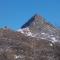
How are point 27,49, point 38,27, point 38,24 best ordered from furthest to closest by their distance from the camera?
1. point 38,24
2. point 38,27
3. point 27,49

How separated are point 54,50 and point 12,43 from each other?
2.20 m

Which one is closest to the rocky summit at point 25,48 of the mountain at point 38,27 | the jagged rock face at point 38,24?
the mountain at point 38,27

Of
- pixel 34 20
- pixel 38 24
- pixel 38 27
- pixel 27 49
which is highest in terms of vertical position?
pixel 34 20

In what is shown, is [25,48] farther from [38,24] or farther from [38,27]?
[38,24]

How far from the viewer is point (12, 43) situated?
49.8 feet

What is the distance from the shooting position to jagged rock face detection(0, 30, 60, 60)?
553 inches

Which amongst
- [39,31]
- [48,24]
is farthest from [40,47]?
[48,24]

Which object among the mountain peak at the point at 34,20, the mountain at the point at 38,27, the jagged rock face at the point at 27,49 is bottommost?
the jagged rock face at the point at 27,49

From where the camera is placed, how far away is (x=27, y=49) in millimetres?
14539

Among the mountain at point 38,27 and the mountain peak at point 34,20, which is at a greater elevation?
the mountain peak at point 34,20

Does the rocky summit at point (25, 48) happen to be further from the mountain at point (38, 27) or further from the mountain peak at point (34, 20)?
the mountain peak at point (34, 20)

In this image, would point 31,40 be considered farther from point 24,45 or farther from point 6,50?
point 6,50

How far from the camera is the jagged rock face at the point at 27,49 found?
14.0 m

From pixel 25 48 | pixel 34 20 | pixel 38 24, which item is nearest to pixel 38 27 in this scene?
pixel 38 24
